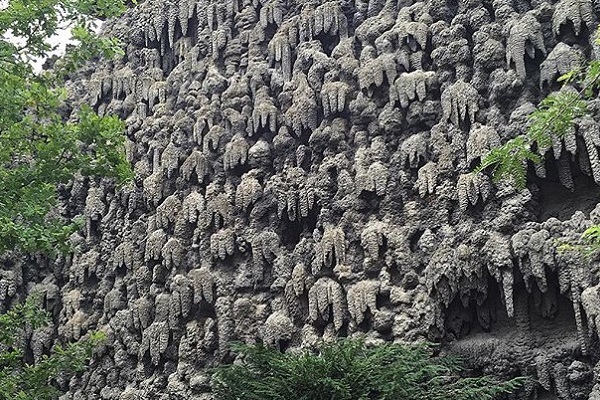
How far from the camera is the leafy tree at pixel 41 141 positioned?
20.9 ft

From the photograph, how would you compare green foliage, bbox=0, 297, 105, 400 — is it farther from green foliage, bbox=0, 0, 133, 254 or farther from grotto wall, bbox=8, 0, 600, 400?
grotto wall, bbox=8, 0, 600, 400

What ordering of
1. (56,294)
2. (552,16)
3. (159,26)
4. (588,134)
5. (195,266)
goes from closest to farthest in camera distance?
(588,134)
(552,16)
(195,266)
(56,294)
(159,26)

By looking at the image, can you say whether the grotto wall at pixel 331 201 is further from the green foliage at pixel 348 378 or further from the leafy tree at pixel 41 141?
the leafy tree at pixel 41 141

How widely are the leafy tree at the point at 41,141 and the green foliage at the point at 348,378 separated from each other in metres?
1.59

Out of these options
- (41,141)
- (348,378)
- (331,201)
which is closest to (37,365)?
(41,141)

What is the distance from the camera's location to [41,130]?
6789 mm

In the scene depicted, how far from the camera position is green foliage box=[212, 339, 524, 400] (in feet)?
22.1

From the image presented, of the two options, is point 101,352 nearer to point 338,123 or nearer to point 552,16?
point 338,123

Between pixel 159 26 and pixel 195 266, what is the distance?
4.70 metres

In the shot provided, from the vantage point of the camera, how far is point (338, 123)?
395 inches

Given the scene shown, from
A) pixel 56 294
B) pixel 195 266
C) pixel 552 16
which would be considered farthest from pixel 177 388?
pixel 552 16

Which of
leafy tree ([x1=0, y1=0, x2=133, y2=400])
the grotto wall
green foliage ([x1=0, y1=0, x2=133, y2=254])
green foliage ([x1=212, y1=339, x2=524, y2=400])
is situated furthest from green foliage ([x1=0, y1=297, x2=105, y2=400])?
the grotto wall

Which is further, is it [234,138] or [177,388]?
[234,138]

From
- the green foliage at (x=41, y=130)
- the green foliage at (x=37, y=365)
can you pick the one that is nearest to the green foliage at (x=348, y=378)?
the green foliage at (x=37, y=365)
